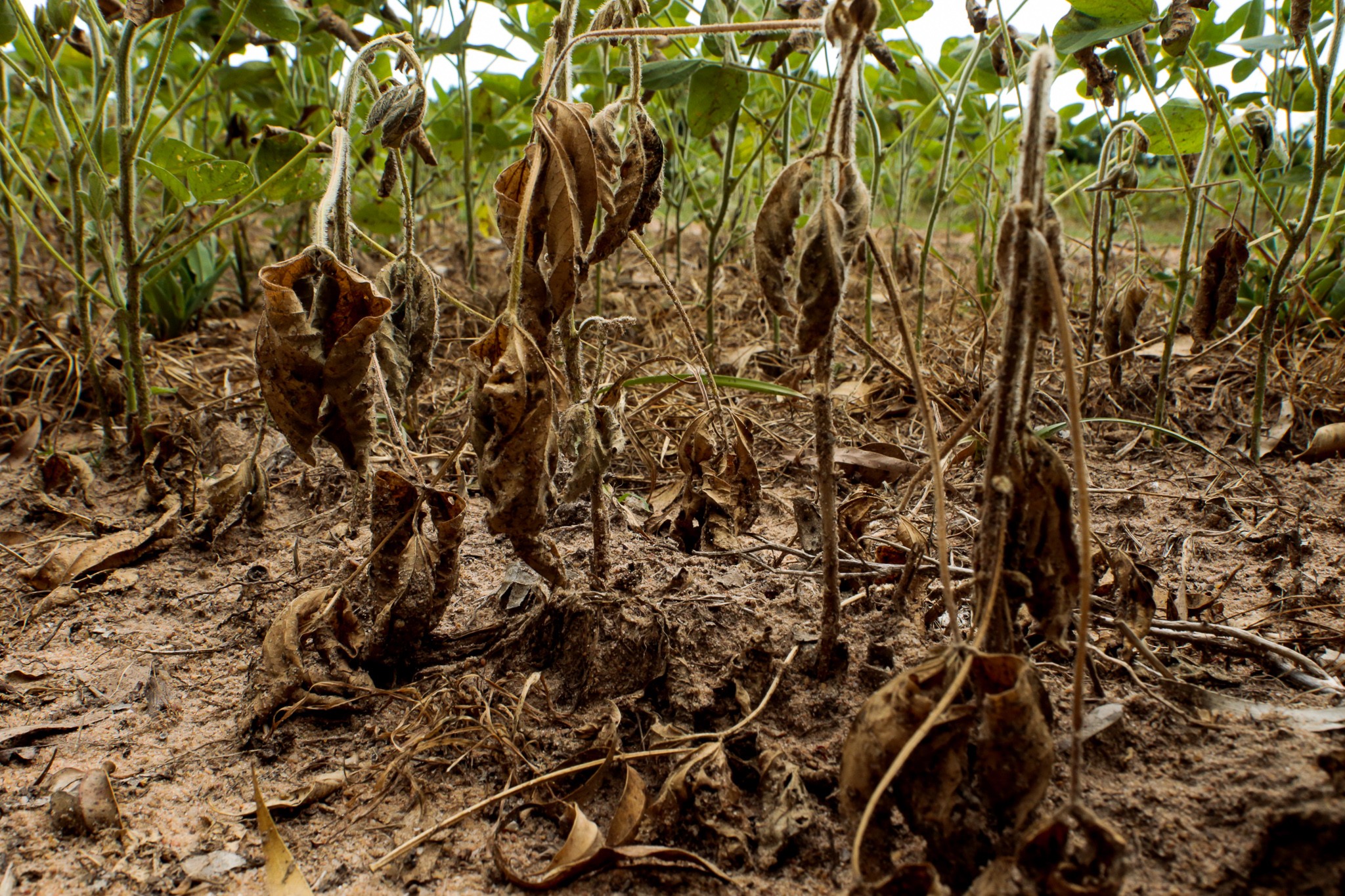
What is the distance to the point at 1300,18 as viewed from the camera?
55.8 inches

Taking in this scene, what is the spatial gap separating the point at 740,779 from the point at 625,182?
2.42 ft

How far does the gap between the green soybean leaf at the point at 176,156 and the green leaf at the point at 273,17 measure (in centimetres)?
47

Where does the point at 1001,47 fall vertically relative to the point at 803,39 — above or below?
above

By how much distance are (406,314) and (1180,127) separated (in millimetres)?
1876

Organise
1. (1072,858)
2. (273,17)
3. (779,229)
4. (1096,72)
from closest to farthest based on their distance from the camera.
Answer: (1072,858) → (779,229) → (1096,72) → (273,17)

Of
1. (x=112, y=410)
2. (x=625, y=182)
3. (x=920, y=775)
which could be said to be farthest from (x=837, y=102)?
(x=112, y=410)

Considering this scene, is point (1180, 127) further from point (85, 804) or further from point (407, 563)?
point (85, 804)

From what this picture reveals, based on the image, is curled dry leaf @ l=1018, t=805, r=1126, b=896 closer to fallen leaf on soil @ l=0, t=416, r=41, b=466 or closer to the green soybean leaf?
the green soybean leaf

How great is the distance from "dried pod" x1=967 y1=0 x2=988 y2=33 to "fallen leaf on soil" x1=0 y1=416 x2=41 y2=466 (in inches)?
92.9

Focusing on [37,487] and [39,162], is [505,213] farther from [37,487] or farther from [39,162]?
[39,162]

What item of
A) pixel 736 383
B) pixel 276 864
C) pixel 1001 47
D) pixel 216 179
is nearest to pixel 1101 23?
pixel 1001 47

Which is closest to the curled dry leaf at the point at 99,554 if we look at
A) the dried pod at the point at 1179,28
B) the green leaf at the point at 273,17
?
the green leaf at the point at 273,17

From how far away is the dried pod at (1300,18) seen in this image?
1.41 m

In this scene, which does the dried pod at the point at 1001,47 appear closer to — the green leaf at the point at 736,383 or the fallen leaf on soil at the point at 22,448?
the green leaf at the point at 736,383
